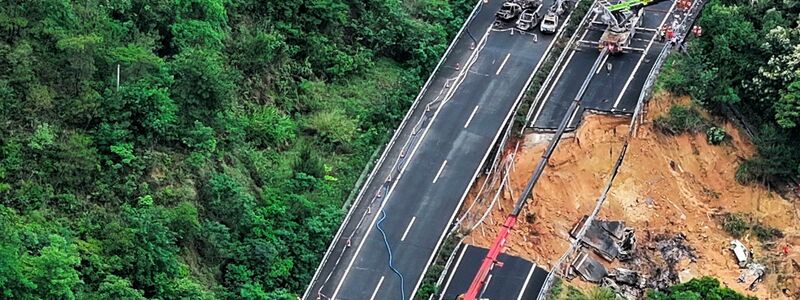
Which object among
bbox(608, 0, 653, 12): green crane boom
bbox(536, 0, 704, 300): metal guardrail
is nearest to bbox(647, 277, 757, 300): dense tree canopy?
bbox(536, 0, 704, 300): metal guardrail

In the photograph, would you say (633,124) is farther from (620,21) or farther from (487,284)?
(487,284)

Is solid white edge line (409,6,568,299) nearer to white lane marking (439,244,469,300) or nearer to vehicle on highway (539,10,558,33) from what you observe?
vehicle on highway (539,10,558,33)

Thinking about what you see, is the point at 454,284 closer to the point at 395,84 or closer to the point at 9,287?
the point at 395,84

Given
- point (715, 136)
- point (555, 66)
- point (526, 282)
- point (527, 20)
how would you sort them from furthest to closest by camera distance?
1. point (527, 20)
2. point (555, 66)
3. point (715, 136)
4. point (526, 282)

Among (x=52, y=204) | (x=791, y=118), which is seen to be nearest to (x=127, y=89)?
(x=52, y=204)

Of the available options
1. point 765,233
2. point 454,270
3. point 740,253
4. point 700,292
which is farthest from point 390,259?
point 765,233

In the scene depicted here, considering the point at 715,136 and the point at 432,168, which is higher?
the point at 715,136
